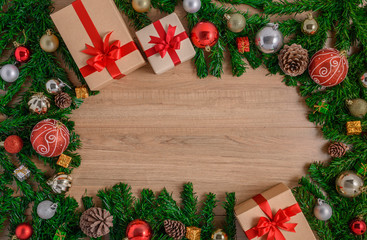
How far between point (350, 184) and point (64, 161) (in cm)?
126

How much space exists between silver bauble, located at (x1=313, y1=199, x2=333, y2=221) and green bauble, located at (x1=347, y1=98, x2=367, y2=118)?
41 cm

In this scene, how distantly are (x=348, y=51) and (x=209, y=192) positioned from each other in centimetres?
89

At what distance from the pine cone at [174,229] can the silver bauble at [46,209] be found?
50 cm

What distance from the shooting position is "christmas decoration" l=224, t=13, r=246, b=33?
3.84 ft

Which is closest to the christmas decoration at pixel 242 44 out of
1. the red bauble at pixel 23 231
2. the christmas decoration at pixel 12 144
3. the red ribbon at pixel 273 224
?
the red ribbon at pixel 273 224

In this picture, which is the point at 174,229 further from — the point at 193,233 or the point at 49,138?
the point at 49,138

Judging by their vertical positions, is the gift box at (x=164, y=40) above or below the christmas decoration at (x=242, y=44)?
above

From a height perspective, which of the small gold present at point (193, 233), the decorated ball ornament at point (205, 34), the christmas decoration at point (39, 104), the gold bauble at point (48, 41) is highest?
the gold bauble at point (48, 41)

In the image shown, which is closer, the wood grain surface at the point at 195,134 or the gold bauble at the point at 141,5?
the gold bauble at the point at 141,5

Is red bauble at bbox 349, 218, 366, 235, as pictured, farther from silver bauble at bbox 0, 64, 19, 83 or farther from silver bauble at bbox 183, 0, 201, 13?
silver bauble at bbox 0, 64, 19, 83

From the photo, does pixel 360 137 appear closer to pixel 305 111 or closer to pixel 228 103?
pixel 305 111

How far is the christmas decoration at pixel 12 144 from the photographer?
4.00 feet

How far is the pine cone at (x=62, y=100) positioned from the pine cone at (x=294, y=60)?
953 mm

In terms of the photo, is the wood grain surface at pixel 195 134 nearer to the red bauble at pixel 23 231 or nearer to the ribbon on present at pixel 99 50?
the ribbon on present at pixel 99 50
